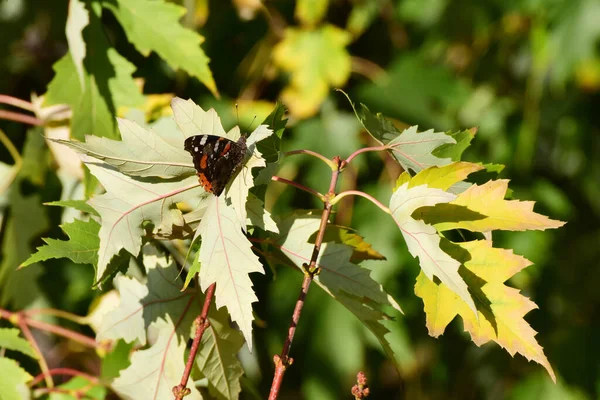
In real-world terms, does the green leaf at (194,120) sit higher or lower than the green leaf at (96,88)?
higher

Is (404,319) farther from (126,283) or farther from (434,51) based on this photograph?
(126,283)

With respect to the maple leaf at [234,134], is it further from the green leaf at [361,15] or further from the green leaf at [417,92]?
the green leaf at [361,15]

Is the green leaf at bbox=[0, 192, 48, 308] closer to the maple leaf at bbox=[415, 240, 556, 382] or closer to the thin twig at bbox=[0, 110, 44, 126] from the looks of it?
the thin twig at bbox=[0, 110, 44, 126]

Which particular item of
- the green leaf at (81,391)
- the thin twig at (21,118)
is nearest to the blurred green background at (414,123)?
the thin twig at (21,118)

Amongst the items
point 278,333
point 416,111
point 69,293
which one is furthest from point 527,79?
point 69,293

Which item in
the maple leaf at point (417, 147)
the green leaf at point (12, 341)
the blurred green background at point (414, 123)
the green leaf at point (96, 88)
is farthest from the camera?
the blurred green background at point (414, 123)

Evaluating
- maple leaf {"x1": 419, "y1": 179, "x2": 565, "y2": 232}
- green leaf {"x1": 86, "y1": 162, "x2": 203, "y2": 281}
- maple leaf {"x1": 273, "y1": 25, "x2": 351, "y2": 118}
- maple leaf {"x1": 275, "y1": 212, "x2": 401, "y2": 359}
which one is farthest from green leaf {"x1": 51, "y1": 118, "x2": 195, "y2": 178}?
maple leaf {"x1": 273, "y1": 25, "x2": 351, "y2": 118}
